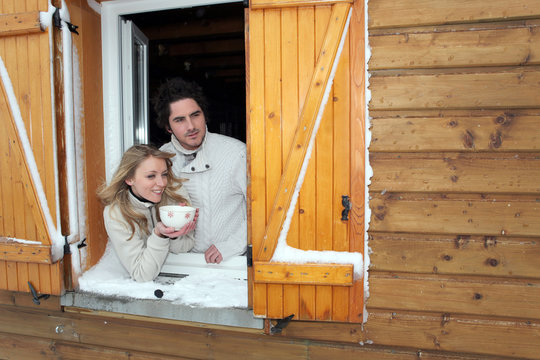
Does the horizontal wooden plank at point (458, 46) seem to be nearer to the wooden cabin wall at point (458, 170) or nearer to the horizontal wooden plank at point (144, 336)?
the wooden cabin wall at point (458, 170)

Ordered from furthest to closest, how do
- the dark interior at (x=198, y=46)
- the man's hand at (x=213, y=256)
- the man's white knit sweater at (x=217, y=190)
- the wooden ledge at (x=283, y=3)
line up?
1. the dark interior at (x=198, y=46)
2. the man's white knit sweater at (x=217, y=190)
3. the man's hand at (x=213, y=256)
4. the wooden ledge at (x=283, y=3)

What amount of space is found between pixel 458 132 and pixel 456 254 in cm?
61

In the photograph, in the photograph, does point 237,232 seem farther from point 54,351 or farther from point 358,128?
point 54,351

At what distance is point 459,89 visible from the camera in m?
1.73

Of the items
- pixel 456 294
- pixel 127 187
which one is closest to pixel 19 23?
pixel 127 187

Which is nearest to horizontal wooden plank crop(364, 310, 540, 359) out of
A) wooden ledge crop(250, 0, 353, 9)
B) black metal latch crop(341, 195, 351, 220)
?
black metal latch crop(341, 195, 351, 220)

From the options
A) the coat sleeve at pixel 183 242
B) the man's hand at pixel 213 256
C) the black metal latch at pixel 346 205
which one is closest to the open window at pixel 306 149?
the black metal latch at pixel 346 205

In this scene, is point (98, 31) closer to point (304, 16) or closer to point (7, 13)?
point (7, 13)

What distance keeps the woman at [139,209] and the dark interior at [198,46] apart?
2.39 ft

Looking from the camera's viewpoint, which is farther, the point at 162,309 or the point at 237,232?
the point at 237,232

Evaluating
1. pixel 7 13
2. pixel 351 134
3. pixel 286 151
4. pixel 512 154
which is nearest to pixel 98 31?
pixel 7 13

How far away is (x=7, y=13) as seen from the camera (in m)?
2.18

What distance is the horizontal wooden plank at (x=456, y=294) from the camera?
5.80 feet

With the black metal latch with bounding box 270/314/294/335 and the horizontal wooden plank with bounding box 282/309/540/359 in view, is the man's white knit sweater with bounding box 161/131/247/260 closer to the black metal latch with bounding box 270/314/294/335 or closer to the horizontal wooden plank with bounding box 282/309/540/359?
the black metal latch with bounding box 270/314/294/335
